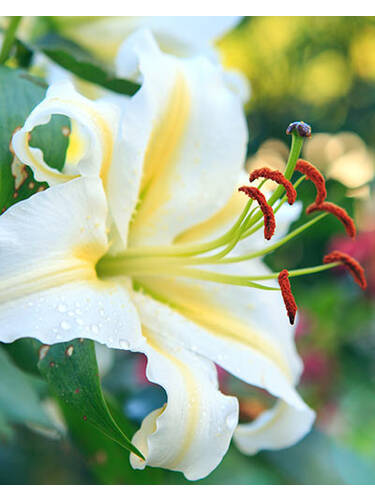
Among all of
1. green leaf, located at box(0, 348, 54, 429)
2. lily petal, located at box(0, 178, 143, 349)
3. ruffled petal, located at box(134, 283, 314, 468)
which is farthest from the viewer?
→ green leaf, located at box(0, 348, 54, 429)

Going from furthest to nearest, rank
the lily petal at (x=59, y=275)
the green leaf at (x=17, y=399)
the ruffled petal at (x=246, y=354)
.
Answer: the green leaf at (x=17, y=399), the ruffled petal at (x=246, y=354), the lily petal at (x=59, y=275)

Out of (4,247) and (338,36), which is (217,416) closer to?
(4,247)

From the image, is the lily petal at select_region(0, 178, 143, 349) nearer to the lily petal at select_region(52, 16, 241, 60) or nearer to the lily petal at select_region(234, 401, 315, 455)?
the lily petal at select_region(234, 401, 315, 455)

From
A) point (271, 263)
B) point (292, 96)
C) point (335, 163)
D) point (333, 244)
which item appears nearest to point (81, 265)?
point (271, 263)

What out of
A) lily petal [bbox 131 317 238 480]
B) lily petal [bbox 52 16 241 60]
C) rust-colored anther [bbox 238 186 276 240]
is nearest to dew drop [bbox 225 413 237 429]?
lily petal [bbox 131 317 238 480]

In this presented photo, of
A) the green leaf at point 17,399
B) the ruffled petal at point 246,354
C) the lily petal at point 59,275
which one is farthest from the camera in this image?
the green leaf at point 17,399

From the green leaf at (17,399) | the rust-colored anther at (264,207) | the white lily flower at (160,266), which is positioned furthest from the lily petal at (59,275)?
the green leaf at (17,399)

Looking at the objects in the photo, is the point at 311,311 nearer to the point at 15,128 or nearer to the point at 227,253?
the point at 227,253

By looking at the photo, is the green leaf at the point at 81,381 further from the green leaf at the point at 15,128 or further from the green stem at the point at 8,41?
the green stem at the point at 8,41
